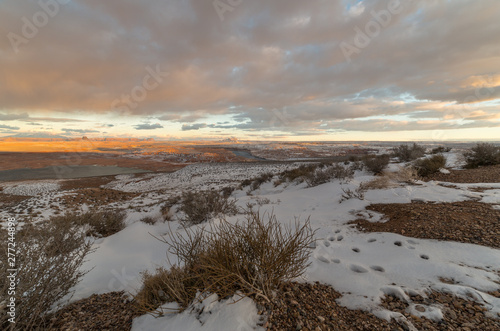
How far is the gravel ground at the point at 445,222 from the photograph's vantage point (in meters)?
3.29

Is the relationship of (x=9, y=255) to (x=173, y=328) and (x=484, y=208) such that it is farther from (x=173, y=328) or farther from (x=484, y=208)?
(x=484, y=208)

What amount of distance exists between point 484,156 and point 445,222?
10.6 meters

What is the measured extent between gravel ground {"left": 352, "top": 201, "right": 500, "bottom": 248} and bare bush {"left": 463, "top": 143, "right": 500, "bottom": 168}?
8.59 m

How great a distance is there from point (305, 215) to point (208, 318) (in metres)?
4.44

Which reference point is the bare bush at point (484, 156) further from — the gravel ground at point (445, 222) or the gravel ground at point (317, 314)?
the gravel ground at point (317, 314)

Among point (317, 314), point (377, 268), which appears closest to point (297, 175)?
point (377, 268)

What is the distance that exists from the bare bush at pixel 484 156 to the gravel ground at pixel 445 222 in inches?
338

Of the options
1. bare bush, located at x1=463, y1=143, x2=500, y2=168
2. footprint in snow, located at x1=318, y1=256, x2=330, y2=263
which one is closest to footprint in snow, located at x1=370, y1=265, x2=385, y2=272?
footprint in snow, located at x1=318, y1=256, x2=330, y2=263

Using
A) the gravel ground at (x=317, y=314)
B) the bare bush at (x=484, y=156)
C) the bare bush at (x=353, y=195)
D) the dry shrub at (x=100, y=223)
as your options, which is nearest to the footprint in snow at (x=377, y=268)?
the gravel ground at (x=317, y=314)

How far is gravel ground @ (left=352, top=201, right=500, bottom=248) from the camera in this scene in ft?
10.8

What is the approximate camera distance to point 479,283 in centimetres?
215

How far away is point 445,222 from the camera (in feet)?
12.5

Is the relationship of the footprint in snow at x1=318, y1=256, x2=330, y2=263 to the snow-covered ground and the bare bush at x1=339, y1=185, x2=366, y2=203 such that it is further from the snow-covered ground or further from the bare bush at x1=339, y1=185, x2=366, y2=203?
the bare bush at x1=339, y1=185, x2=366, y2=203

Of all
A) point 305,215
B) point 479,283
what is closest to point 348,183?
point 305,215
